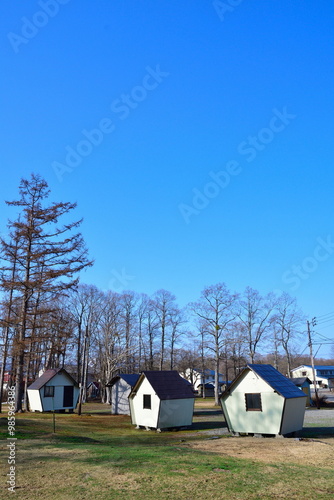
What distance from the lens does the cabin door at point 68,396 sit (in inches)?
1542

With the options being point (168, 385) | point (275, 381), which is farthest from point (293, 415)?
point (168, 385)

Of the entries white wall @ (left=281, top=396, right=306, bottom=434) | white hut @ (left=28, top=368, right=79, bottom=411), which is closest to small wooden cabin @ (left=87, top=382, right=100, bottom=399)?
white hut @ (left=28, top=368, right=79, bottom=411)

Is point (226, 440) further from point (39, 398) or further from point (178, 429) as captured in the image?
point (39, 398)

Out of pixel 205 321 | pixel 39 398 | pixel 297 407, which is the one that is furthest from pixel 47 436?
pixel 205 321

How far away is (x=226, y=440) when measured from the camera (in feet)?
64.3

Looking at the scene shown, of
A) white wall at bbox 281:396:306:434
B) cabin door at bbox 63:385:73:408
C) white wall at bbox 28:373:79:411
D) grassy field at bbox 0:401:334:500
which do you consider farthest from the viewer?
cabin door at bbox 63:385:73:408

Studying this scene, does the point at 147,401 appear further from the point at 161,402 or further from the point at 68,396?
the point at 68,396

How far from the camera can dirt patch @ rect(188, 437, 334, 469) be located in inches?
562

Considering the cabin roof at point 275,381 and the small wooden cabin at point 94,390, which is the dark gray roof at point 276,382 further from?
the small wooden cabin at point 94,390

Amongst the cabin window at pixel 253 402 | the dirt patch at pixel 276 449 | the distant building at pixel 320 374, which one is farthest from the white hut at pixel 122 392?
the distant building at pixel 320 374

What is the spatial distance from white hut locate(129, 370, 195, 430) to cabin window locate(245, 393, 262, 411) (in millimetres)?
5994

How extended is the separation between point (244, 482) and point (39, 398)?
31.7 m

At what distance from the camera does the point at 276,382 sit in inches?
859

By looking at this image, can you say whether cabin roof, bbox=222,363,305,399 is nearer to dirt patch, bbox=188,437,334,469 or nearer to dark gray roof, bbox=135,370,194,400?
dirt patch, bbox=188,437,334,469
